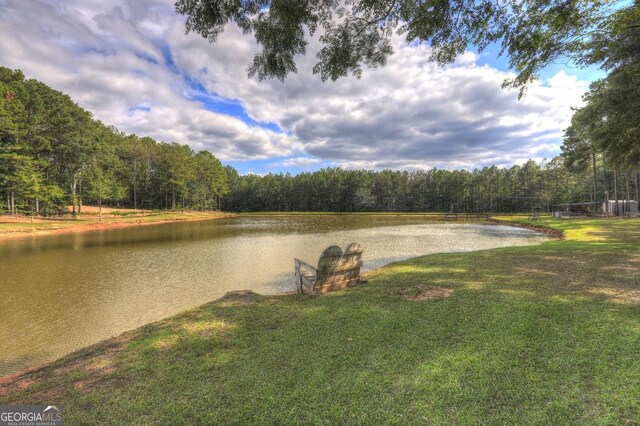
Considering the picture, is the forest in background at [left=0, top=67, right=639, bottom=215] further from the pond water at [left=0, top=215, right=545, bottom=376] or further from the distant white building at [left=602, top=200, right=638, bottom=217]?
the pond water at [left=0, top=215, right=545, bottom=376]

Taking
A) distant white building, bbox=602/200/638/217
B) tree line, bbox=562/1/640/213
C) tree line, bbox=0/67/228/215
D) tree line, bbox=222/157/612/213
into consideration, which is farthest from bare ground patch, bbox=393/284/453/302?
tree line, bbox=222/157/612/213

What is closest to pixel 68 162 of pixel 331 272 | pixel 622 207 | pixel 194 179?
pixel 194 179

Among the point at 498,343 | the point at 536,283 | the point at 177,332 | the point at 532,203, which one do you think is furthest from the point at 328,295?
the point at 532,203

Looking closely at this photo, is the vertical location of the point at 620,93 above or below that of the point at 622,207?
above

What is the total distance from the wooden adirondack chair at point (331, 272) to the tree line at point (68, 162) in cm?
3765

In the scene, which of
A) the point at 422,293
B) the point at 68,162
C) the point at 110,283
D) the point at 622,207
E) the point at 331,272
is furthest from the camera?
the point at 68,162

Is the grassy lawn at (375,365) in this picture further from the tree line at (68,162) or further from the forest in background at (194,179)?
the tree line at (68,162)

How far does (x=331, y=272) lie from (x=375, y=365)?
413 centimetres

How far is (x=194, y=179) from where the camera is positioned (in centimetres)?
6712

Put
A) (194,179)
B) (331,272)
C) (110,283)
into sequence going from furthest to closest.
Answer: (194,179) → (110,283) → (331,272)

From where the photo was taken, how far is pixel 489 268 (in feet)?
29.8

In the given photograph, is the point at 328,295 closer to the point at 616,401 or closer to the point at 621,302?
the point at 616,401

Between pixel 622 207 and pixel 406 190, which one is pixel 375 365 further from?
pixel 406 190

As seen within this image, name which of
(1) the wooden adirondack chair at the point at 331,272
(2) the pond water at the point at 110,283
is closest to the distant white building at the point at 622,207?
(2) the pond water at the point at 110,283
